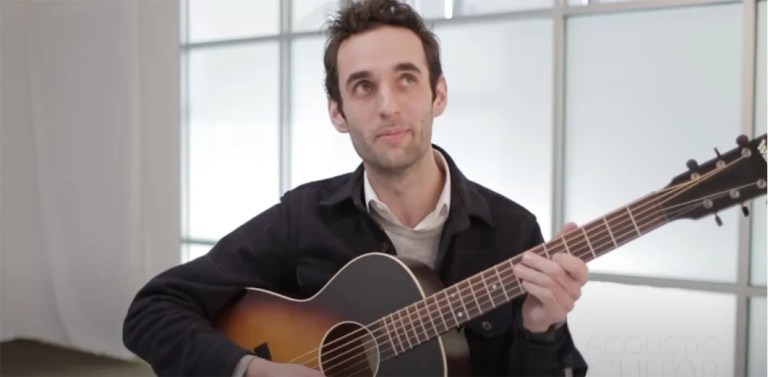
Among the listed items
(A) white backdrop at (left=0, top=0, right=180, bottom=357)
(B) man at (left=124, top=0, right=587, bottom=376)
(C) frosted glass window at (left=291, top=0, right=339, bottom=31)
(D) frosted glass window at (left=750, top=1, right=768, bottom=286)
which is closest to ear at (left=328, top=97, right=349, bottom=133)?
(B) man at (left=124, top=0, right=587, bottom=376)

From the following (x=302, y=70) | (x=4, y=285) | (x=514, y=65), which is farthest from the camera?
(x=4, y=285)

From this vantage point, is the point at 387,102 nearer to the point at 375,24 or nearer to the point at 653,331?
the point at 375,24

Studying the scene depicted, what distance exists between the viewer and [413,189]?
102cm

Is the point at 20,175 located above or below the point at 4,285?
above

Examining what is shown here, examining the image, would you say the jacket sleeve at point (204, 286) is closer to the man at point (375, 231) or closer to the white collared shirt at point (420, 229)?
the man at point (375, 231)

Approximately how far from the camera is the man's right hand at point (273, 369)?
100 centimetres

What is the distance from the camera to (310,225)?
3.49 ft

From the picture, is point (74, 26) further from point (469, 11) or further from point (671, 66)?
point (671, 66)

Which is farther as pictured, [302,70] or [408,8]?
[302,70]

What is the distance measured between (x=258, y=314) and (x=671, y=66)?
0.70 meters

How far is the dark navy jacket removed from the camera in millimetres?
963

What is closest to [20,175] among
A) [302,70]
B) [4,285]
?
[4,285]

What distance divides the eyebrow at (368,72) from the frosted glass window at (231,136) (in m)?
0.32

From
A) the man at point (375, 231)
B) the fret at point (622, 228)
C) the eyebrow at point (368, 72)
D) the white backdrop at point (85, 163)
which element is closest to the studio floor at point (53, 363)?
the white backdrop at point (85, 163)
